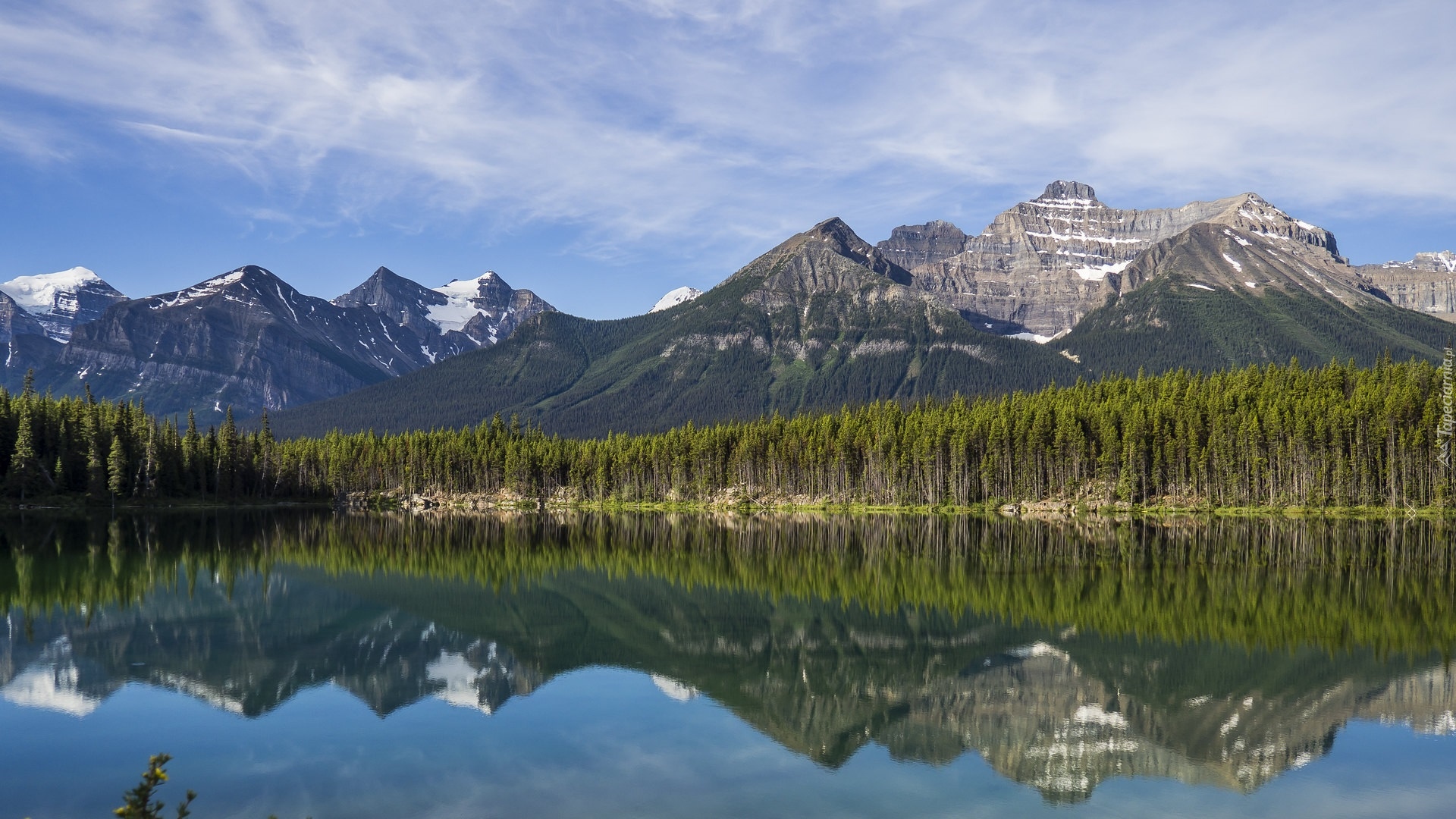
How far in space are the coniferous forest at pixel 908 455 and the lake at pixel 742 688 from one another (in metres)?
49.7

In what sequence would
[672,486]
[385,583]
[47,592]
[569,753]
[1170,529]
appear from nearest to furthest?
[569,753], [47,592], [385,583], [1170,529], [672,486]

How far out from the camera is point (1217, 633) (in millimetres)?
36688

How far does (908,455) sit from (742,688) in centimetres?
10250

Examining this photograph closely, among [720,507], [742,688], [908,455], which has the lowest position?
[720,507]

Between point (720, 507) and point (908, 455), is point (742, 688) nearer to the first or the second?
point (908, 455)

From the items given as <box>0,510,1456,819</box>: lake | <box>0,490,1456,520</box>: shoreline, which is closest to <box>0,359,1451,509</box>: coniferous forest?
<box>0,490,1456,520</box>: shoreline

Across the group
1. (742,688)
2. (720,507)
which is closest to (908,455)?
(720,507)

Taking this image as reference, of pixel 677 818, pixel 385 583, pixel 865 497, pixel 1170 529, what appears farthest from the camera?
pixel 865 497

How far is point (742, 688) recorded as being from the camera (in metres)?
30.2

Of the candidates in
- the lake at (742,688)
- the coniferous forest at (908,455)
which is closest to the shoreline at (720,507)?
the coniferous forest at (908,455)

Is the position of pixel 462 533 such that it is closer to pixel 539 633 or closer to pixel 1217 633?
pixel 539 633

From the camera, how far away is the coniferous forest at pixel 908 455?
104 metres

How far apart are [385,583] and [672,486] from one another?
318 feet

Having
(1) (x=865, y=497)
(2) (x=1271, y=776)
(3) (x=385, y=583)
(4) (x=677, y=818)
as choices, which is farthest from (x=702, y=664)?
(1) (x=865, y=497)
